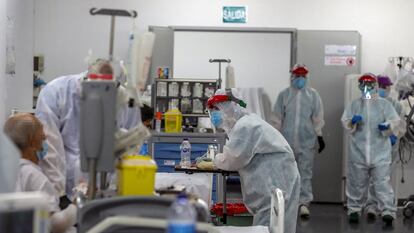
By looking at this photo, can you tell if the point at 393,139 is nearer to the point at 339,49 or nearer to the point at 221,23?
the point at 339,49

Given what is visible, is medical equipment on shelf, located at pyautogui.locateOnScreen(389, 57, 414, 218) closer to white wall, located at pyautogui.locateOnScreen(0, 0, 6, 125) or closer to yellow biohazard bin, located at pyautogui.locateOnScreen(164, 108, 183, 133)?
yellow biohazard bin, located at pyautogui.locateOnScreen(164, 108, 183, 133)

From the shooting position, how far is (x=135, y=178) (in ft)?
6.38

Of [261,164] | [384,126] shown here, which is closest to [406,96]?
[384,126]

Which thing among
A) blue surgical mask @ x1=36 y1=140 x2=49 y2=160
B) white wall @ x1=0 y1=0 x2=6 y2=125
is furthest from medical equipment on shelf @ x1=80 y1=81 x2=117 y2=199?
white wall @ x1=0 y1=0 x2=6 y2=125

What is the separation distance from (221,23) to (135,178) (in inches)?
225

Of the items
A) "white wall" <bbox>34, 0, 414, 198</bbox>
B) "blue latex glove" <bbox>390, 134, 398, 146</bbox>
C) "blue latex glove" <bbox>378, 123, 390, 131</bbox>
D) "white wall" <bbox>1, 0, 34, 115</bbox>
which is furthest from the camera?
"white wall" <bbox>34, 0, 414, 198</bbox>

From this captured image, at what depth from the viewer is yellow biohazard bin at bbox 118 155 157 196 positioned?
1938 mm

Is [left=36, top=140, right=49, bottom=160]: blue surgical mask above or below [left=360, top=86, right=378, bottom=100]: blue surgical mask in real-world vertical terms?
below

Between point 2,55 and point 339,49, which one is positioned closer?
point 2,55

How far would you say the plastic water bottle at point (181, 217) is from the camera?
1.50 metres

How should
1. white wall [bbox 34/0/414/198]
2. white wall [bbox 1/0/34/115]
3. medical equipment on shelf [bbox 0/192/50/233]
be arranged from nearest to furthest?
1. medical equipment on shelf [bbox 0/192/50/233]
2. white wall [bbox 1/0/34/115]
3. white wall [bbox 34/0/414/198]

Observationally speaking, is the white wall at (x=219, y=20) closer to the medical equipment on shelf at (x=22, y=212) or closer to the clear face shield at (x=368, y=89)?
the clear face shield at (x=368, y=89)

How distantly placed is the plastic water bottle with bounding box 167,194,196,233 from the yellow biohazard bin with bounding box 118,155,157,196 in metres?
0.17

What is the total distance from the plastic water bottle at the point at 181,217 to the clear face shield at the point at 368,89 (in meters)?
4.89
